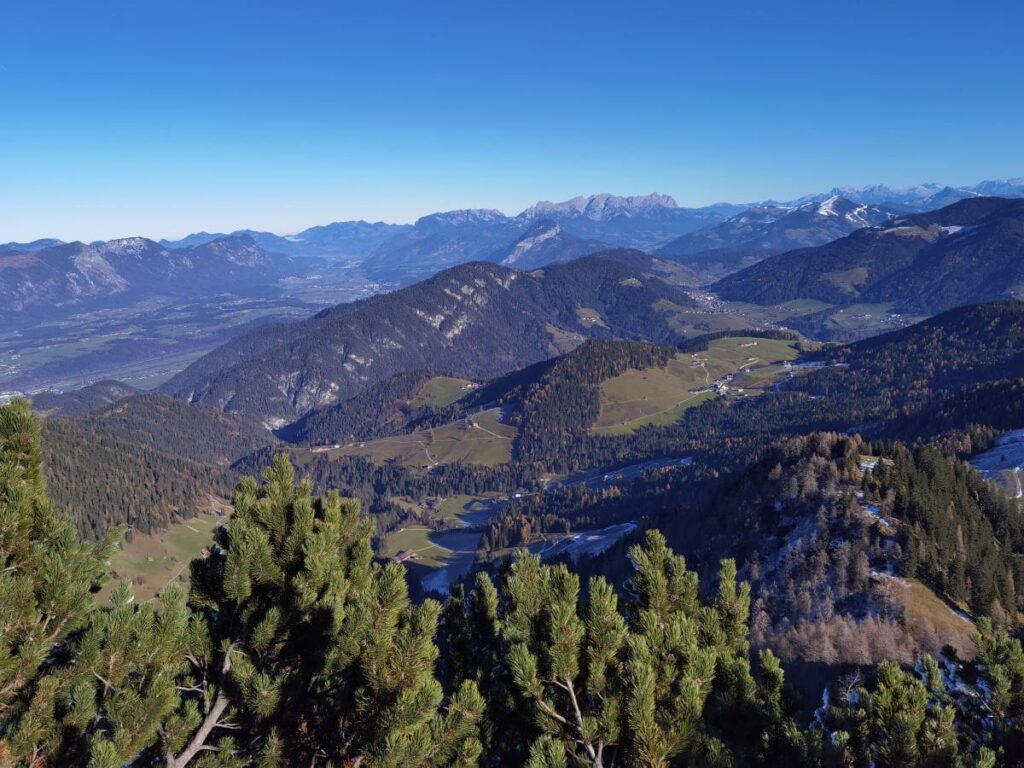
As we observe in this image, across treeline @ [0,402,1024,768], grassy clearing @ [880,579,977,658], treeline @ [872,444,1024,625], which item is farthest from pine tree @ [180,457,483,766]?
treeline @ [872,444,1024,625]

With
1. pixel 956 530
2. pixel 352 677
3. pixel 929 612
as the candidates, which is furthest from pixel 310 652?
pixel 956 530

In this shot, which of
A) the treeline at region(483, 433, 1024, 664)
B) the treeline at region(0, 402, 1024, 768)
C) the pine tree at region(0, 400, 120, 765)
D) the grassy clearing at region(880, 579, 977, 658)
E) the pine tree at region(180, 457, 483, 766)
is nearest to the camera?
the pine tree at region(0, 400, 120, 765)

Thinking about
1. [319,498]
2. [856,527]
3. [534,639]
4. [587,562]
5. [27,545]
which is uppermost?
[27,545]

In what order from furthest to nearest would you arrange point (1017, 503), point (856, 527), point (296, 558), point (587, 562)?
point (587, 562) < point (1017, 503) < point (856, 527) < point (296, 558)

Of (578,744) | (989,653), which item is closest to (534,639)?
(578,744)

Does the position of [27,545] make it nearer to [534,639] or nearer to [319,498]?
[319,498]

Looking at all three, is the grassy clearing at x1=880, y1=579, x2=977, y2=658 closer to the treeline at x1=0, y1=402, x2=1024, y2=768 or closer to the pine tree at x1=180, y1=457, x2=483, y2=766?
the treeline at x1=0, y1=402, x2=1024, y2=768

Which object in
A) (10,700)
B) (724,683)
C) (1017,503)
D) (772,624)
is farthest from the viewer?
(1017,503)

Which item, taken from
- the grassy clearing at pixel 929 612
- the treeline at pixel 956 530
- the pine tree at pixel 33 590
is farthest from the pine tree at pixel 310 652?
the treeline at pixel 956 530

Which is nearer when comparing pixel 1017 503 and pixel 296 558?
pixel 296 558
